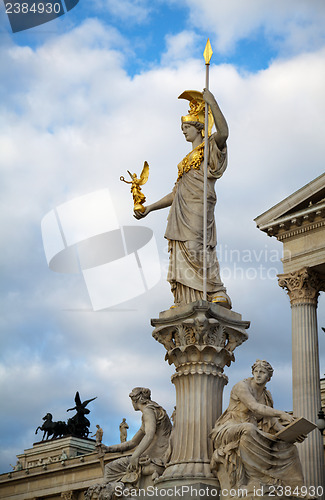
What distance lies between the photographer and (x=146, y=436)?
1317cm

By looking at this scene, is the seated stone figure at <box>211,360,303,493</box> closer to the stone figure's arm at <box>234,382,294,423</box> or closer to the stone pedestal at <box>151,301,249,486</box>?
the stone figure's arm at <box>234,382,294,423</box>

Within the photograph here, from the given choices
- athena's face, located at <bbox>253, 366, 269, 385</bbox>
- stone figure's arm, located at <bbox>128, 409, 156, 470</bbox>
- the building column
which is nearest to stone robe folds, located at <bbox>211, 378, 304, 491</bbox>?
athena's face, located at <bbox>253, 366, 269, 385</bbox>

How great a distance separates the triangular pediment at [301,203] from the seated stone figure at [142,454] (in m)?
22.8

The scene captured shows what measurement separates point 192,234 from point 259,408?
3.58 meters

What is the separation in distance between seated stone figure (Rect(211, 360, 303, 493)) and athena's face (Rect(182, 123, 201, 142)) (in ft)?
15.7

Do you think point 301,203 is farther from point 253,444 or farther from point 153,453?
point 253,444

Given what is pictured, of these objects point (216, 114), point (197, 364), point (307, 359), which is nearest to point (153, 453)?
point (197, 364)

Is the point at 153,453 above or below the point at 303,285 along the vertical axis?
below

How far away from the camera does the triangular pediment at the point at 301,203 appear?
35594 mm

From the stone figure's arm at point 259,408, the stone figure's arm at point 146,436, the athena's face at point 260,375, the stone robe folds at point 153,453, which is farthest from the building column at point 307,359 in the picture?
the stone figure's arm at point 259,408

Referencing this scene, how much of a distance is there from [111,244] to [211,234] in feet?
15.9

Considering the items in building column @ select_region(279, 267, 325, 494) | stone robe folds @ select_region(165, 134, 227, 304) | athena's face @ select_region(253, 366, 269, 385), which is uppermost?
building column @ select_region(279, 267, 325, 494)

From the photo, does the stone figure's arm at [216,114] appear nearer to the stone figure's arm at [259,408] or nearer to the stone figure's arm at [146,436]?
the stone figure's arm at [259,408]

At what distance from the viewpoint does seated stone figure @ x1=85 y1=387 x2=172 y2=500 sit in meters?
12.9
